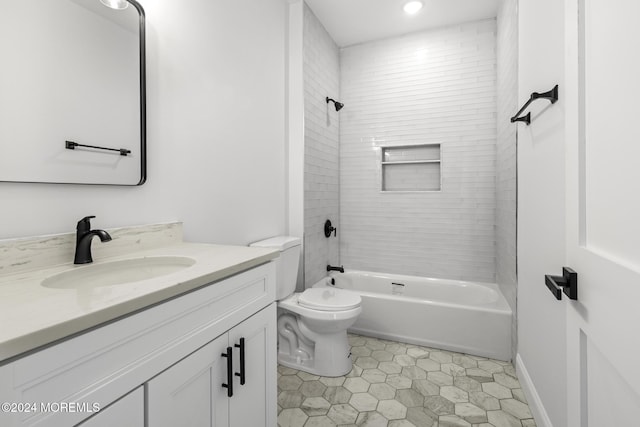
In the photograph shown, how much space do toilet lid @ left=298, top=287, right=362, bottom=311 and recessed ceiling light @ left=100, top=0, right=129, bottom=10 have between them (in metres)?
1.74

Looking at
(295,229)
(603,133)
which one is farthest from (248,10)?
(603,133)

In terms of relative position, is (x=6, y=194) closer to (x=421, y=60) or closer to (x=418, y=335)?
(x=418, y=335)

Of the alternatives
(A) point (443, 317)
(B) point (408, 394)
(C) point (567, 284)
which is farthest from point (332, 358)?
(C) point (567, 284)

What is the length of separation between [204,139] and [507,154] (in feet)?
6.73

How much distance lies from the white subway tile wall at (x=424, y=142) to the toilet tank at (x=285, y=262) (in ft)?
3.98

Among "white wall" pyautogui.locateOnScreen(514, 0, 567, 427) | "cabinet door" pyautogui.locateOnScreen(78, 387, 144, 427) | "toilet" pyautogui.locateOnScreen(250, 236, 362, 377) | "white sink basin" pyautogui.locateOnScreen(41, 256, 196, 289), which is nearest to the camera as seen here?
"cabinet door" pyautogui.locateOnScreen(78, 387, 144, 427)

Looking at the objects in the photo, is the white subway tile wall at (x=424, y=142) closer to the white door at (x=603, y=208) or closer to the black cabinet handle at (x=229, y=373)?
the white door at (x=603, y=208)

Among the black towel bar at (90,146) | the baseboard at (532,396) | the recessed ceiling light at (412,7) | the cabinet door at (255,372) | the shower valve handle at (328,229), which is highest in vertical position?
the recessed ceiling light at (412,7)

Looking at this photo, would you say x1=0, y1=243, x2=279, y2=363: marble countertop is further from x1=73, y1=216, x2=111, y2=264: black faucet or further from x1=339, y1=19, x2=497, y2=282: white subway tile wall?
x1=339, y1=19, x2=497, y2=282: white subway tile wall

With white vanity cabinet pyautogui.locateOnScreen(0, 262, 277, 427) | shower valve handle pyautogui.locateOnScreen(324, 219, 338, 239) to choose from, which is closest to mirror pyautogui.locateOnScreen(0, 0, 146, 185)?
white vanity cabinet pyautogui.locateOnScreen(0, 262, 277, 427)

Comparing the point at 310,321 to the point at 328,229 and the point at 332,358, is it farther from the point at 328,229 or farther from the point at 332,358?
the point at 328,229

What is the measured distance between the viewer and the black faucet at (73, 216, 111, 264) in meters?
1.01

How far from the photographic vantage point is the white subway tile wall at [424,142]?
8.97 ft

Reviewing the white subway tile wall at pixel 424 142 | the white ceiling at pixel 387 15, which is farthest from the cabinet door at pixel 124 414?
the white ceiling at pixel 387 15
